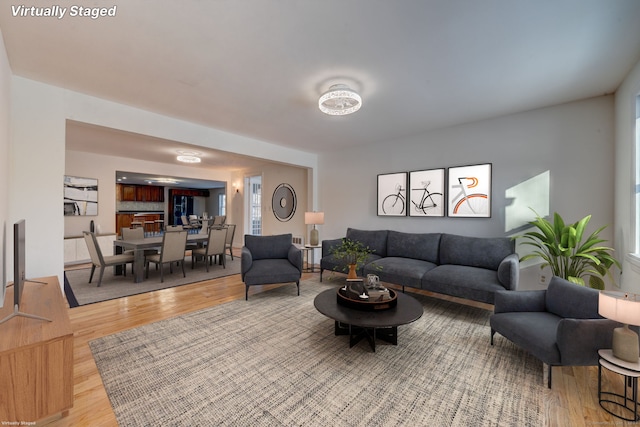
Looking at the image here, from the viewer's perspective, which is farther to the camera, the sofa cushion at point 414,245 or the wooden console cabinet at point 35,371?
the sofa cushion at point 414,245

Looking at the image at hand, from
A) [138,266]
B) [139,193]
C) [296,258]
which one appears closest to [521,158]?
[296,258]

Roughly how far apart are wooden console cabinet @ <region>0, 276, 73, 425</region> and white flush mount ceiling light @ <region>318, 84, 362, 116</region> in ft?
9.06

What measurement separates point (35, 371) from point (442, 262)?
14.0 feet

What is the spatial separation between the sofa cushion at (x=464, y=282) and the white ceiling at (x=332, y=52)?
2.14m

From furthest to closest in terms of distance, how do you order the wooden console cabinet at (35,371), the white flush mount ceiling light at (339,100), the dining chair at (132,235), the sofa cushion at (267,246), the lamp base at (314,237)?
the lamp base at (314,237)
the dining chair at (132,235)
the sofa cushion at (267,246)
the white flush mount ceiling light at (339,100)
the wooden console cabinet at (35,371)

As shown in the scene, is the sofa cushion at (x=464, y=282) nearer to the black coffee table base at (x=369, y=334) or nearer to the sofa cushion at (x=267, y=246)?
the black coffee table base at (x=369, y=334)

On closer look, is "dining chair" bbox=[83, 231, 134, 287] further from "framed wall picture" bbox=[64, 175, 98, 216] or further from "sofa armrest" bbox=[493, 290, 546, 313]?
"sofa armrest" bbox=[493, 290, 546, 313]

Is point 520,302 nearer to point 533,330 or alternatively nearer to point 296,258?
point 533,330

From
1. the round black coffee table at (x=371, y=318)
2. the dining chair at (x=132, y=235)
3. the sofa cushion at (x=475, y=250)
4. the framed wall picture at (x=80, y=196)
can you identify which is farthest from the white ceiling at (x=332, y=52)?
the framed wall picture at (x=80, y=196)

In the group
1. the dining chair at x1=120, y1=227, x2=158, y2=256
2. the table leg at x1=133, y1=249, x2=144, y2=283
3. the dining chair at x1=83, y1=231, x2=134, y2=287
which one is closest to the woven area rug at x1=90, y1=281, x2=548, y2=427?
the table leg at x1=133, y1=249, x2=144, y2=283

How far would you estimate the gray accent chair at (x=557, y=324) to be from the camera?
1.74m

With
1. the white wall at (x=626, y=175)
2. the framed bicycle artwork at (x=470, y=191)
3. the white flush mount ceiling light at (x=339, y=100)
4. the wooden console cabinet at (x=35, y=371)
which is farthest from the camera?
the framed bicycle artwork at (x=470, y=191)

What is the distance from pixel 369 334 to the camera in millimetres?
2508

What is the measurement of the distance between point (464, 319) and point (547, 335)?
123cm
